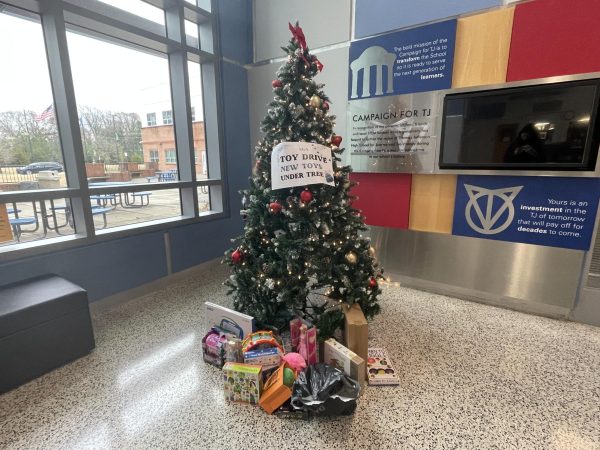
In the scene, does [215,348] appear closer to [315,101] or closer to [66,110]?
[315,101]

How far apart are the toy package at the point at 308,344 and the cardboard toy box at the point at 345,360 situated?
83mm

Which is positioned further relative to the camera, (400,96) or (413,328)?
(400,96)

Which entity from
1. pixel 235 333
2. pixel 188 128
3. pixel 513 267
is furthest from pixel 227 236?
pixel 513 267

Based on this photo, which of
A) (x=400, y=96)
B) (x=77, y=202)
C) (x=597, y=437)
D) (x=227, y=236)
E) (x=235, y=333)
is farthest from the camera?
(x=227, y=236)

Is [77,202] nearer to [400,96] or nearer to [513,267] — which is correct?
[400,96]

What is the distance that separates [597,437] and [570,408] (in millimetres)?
174

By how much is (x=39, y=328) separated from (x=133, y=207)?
1479 mm

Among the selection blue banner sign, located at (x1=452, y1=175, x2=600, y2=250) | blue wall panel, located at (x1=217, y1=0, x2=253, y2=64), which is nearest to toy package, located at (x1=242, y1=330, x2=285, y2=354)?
blue banner sign, located at (x1=452, y1=175, x2=600, y2=250)

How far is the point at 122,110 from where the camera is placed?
2807 millimetres

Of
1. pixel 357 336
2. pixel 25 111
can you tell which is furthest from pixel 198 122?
pixel 357 336

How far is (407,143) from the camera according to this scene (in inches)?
111

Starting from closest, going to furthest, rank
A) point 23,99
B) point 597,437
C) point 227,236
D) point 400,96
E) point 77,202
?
1. point 597,437
2. point 23,99
3. point 77,202
4. point 400,96
5. point 227,236

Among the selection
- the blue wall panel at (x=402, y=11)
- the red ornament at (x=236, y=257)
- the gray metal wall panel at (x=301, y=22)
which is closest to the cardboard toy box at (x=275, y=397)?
the red ornament at (x=236, y=257)

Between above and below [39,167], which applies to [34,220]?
below
